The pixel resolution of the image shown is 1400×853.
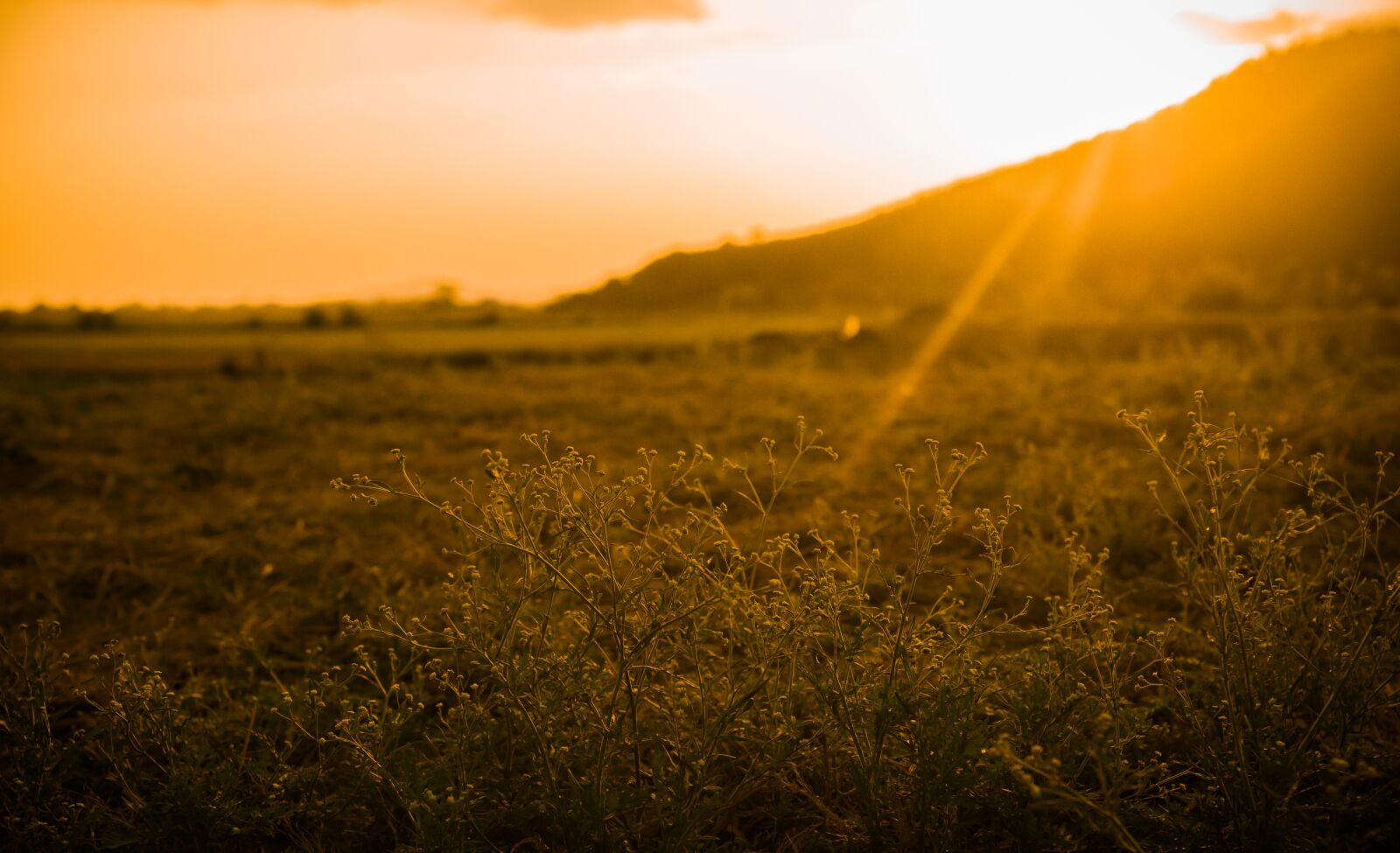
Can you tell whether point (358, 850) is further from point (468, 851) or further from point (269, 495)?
point (269, 495)

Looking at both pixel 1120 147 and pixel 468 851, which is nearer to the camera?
pixel 468 851

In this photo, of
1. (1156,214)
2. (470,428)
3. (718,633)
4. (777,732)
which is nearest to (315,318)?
(470,428)

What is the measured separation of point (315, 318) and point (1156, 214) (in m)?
32.8

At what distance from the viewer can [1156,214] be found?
3609 cm

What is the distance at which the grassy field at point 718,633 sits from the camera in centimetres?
174

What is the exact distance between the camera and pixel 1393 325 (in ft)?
35.2

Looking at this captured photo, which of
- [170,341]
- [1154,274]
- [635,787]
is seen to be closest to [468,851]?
[635,787]

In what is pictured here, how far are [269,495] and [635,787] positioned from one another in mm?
4164

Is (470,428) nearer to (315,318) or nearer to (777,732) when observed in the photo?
(777,732)

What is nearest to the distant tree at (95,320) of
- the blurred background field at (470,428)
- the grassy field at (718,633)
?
the blurred background field at (470,428)

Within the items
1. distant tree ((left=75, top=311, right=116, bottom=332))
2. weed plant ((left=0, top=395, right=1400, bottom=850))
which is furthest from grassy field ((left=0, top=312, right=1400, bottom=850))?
distant tree ((left=75, top=311, right=116, bottom=332))

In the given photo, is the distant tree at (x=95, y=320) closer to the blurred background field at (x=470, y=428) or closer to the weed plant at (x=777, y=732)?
the blurred background field at (x=470, y=428)

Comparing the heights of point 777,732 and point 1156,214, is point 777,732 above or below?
below

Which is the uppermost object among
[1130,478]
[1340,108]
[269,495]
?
[1340,108]
